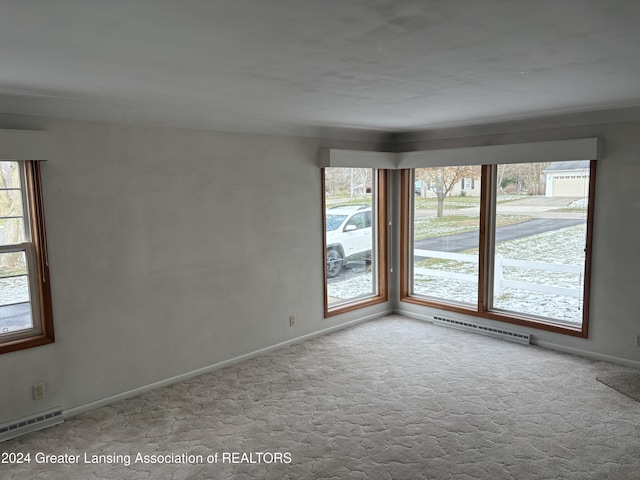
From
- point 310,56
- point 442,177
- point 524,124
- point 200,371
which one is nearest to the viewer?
point 310,56

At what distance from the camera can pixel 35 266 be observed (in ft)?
11.6

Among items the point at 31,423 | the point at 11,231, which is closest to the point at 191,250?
the point at 11,231

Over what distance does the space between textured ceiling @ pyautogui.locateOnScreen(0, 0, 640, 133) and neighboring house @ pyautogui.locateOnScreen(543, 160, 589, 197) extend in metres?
0.86

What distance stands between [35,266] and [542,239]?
477cm

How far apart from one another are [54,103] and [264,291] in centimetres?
255

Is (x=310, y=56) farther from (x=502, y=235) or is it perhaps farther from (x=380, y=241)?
(x=380, y=241)

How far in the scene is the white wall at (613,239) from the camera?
170 inches

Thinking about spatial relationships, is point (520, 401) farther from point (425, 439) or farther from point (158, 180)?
point (158, 180)

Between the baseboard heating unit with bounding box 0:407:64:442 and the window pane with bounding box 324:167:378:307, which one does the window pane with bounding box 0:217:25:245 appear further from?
the window pane with bounding box 324:167:378:307

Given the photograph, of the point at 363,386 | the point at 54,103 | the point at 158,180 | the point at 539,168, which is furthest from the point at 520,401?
the point at 54,103

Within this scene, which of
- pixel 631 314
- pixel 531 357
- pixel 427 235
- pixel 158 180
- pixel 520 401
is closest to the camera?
pixel 520 401

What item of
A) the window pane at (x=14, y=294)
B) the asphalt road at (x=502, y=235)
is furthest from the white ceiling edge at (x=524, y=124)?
the window pane at (x=14, y=294)

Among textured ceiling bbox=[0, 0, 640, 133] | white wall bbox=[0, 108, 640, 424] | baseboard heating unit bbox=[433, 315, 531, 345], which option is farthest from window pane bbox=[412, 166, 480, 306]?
textured ceiling bbox=[0, 0, 640, 133]

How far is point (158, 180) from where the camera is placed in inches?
160
